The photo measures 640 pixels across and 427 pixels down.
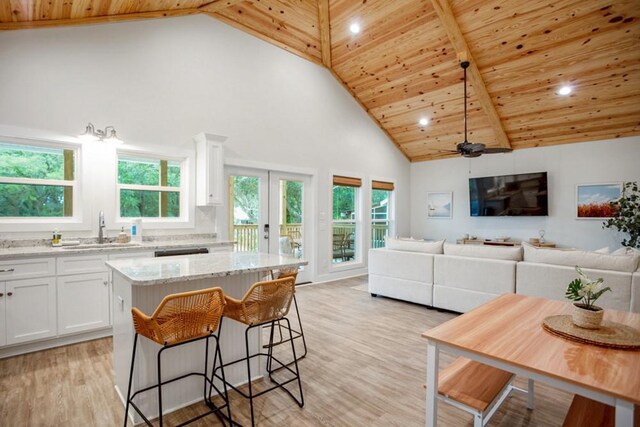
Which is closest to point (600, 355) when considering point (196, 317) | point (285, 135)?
point (196, 317)

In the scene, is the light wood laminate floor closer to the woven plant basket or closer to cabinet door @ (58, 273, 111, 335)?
cabinet door @ (58, 273, 111, 335)

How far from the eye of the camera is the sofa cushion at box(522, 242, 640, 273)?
10.4ft

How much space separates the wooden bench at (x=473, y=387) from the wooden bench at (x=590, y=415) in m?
0.29

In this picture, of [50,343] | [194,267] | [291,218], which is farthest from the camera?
[291,218]

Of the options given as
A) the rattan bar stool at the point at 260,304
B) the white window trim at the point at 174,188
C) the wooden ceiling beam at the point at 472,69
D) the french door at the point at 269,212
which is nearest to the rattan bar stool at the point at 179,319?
the rattan bar stool at the point at 260,304

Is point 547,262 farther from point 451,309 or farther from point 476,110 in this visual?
point 476,110

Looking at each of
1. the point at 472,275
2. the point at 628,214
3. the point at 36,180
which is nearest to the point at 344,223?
the point at 472,275

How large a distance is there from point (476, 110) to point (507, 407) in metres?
5.39

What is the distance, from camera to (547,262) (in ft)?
11.7

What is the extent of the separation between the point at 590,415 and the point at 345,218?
17.4 ft

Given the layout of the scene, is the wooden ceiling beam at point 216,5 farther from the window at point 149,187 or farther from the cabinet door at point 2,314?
the cabinet door at point 2,314

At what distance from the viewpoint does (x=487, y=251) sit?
4.01m

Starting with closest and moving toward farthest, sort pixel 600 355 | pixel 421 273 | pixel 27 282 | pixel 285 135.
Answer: pixel 600 355, pixel 27 282, pixel 421 273, pixel 285 135

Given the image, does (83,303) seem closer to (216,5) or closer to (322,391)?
(322,391)
